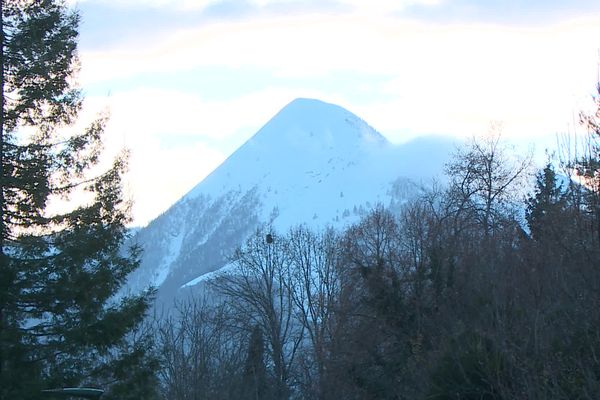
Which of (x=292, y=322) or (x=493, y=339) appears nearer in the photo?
(x=493, y=339)

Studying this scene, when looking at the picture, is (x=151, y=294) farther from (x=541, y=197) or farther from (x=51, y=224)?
(x=541, y=197)

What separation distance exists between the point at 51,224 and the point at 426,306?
46.8ft

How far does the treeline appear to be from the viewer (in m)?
12.9

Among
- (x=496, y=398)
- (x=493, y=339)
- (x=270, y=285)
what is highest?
(x=270, y=285)

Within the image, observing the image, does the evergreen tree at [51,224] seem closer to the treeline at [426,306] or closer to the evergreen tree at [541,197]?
the treeline at [426,306]

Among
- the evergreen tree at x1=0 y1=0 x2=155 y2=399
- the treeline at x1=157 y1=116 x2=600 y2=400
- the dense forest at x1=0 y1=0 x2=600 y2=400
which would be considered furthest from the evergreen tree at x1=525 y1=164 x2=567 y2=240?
the evergreen tree at x1=0 y1=0 x2=155 y2=399

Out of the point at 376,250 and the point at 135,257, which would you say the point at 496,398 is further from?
the point at 376,250

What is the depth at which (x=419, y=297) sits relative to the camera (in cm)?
2808

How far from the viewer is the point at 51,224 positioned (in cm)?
1750

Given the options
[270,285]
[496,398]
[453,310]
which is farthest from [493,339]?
[270,285]

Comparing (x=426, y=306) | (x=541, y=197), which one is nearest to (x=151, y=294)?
(x=426, y=306)

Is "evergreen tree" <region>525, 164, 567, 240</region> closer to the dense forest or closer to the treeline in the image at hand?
the treeline

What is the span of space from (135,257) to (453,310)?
10.5 meters

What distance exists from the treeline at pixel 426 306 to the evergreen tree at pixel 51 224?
462 cm
